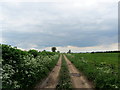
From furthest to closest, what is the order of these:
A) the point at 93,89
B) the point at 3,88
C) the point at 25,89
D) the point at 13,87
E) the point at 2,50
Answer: the point at 2,50, the point at 93,89, the point at 25,89, the point at 13,87, the point at 3,88

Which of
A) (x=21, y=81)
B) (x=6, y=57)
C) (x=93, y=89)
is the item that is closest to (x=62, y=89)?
(x=93, y=89)

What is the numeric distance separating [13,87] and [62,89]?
2.98 metres

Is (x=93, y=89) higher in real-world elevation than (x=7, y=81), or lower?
lower

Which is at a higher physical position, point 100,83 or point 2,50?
point 2,50

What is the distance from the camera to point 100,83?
8758 mm

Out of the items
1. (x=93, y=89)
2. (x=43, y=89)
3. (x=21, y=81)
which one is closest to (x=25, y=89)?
(x=21, y=81)

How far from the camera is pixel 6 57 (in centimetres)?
926

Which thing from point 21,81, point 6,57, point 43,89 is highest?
point 6,57

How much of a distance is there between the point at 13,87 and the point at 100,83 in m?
5.47

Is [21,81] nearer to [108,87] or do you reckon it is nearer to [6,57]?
[6,57]

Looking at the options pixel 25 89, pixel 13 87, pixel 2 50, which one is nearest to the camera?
pixel 13 87

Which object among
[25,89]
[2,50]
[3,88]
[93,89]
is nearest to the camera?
[3,88]

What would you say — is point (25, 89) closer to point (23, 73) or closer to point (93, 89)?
point (23, 73)

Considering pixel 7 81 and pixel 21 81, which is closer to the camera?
pixel 7 81
